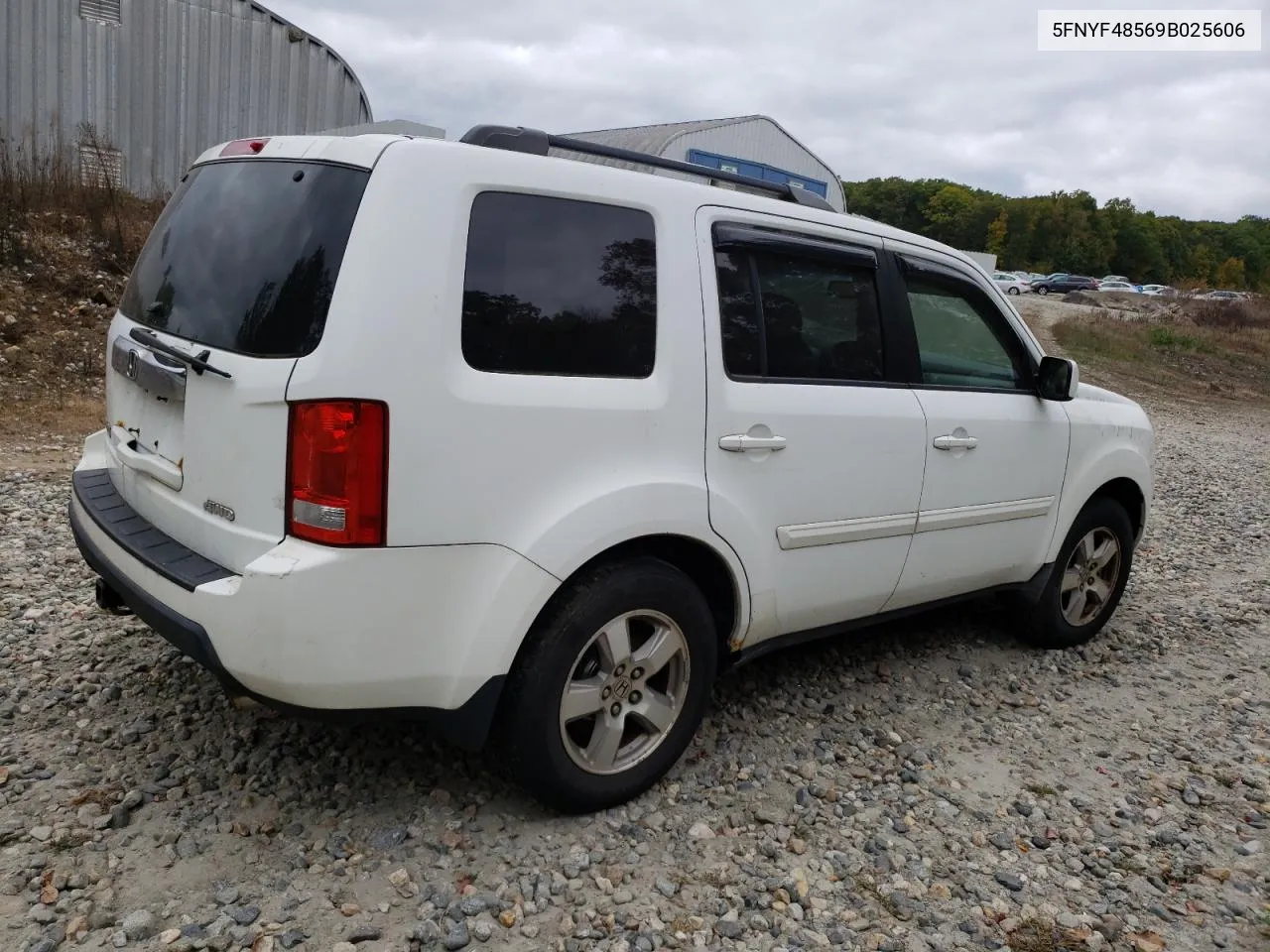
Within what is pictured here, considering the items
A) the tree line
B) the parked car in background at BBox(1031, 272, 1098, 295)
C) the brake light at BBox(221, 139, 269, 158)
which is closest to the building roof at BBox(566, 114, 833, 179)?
the brake light at BBox(221, 139, 269, 158)

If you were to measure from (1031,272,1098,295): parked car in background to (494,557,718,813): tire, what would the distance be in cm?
5982

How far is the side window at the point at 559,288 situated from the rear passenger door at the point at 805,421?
0.26 metres

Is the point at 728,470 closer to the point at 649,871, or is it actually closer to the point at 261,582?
the point at 649,871

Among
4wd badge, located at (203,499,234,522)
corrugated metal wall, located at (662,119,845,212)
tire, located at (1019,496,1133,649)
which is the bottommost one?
tire, located at (1019,496,1133,649)

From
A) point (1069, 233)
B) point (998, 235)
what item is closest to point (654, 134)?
point (998, 235)

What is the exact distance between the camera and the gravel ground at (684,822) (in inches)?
103

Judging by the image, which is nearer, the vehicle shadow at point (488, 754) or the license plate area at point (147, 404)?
the license plate area at point (147, 404)

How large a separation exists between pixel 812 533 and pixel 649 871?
3.99ft

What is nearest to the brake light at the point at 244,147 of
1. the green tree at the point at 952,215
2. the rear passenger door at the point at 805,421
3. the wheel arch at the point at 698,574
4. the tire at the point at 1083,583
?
the rear passenger door at the point at 805,421

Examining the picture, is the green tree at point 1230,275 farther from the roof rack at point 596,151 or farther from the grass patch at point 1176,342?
the roof rack at point 596,151

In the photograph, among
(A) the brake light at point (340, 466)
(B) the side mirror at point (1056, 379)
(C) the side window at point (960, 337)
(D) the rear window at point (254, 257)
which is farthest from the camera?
(B) the side mirror at point (1056, 379)

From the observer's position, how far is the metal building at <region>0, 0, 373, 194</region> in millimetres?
13203

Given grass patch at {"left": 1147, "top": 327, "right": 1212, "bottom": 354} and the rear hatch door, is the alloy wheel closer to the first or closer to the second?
the rear hatch door

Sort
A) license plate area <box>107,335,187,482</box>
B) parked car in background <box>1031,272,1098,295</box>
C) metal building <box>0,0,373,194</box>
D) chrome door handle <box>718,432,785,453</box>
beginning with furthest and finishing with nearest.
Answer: parked car in background <box>1031,272,1098,295</box> < metal building <box>0,0,373,194</box> < chrome door handle <box>718,432,785,453</box> < license plate area <box>107,335,187,482</box>
